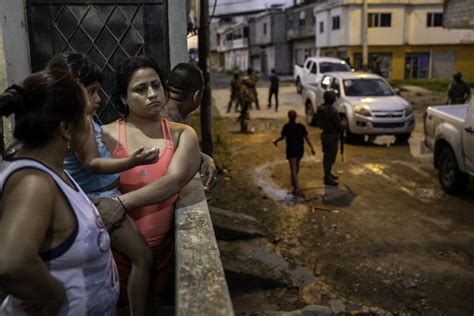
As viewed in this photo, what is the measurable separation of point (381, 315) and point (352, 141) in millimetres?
8858

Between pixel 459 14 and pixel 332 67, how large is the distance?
526cm

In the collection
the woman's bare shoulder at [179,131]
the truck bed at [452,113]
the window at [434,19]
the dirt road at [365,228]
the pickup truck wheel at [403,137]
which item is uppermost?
the window at [434,19]

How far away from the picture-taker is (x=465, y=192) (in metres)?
8.20

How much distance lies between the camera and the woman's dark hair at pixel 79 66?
2.41m

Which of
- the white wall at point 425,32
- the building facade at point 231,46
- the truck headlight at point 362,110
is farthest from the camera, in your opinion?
the building facade at point 231,46

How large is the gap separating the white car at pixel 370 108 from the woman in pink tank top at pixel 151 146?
10174mm

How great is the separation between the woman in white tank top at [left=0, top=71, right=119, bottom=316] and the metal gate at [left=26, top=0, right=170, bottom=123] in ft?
9.22

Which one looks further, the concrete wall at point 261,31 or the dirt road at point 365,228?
the concrete wall at point 261,31

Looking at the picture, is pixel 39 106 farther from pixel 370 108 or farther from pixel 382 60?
pixel 382 60

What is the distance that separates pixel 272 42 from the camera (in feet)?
168

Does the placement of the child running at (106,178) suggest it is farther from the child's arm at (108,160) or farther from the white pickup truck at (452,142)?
the white pickup truck at (452,142)

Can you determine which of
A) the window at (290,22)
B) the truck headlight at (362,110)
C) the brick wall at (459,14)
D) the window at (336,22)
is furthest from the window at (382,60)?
the truck headlight at (362,110)

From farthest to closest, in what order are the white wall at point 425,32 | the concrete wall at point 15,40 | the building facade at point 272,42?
1. the building facade at point 272,42
2. the white wall at point 425,32
3. the concrete wall at point 15,40

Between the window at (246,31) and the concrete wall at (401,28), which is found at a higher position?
the window at (246,31)
